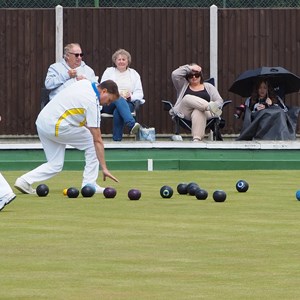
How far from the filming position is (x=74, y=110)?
12406mm

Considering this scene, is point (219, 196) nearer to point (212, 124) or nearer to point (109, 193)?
point (109, 193)

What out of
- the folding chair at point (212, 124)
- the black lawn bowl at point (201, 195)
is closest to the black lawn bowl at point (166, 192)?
the black lawn bowl at point (201, 195)

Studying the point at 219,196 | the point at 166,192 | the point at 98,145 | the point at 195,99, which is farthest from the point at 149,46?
the point at 219,196

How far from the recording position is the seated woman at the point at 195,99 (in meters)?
17.5

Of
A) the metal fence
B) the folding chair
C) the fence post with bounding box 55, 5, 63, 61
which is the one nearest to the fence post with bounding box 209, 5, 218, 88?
the metal fence

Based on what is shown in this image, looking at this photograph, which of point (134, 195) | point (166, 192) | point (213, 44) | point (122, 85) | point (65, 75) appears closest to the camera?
point (134, 195)

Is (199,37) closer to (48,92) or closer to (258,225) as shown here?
(48,92)

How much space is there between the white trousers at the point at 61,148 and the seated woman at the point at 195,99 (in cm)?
466

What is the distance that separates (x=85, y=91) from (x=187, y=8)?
8.30 m

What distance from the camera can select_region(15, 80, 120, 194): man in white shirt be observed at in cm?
1222

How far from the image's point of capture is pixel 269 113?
17438 millimetres

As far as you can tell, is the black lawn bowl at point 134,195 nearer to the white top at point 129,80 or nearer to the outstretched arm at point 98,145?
the outstretched arm at point 98,145

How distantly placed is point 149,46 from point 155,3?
0.79m

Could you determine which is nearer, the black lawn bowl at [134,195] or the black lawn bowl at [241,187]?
the black lawn bowl at [134,195]
